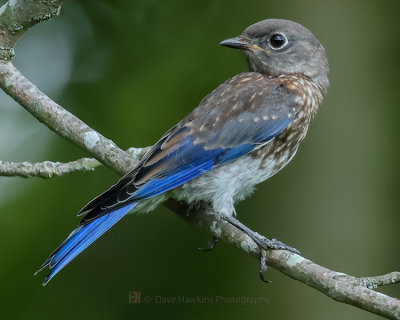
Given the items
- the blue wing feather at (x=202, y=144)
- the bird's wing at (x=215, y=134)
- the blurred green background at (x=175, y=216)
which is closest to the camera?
the blue wing feather at (x=202, y=144)

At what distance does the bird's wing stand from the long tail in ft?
0.34

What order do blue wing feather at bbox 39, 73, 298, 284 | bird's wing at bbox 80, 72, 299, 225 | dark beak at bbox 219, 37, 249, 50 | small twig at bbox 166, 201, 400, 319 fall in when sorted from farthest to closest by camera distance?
dark beak at bbox 219, 37, 249, 50, bird's wing at bbox 80, 72, 299, 225, blue wing feather at bbox 39, 73, 298, 284, small twig at bbox 166, 201, 400, 319

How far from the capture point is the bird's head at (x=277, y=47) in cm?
555

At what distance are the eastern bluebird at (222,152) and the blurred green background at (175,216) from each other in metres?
1.04

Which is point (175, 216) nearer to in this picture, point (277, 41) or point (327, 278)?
point (277, 41)

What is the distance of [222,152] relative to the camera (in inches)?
199

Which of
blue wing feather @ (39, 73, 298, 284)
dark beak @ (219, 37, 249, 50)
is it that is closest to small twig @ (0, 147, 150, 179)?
blue wing feather @ (39, 73, 298, 284)

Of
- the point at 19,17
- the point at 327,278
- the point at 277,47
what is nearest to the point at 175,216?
the point at 277,47

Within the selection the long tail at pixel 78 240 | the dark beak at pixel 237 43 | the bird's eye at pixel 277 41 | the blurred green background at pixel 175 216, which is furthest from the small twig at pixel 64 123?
the blurred green background at pixel 175 216

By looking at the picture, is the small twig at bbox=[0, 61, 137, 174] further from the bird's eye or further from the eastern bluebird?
the bird's eye

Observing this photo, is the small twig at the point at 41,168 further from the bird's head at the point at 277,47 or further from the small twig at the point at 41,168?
the bird's head at the point at 277,47

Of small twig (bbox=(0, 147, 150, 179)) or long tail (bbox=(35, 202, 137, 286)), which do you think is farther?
small twig (bbox=(0, 147, 150, 179))

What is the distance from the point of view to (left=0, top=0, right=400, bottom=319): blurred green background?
6.19 metres

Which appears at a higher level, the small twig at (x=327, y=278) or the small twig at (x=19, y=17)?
the small twig at (x=19, y=17)
